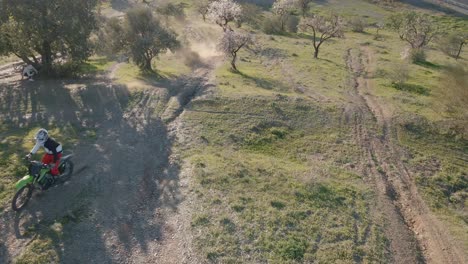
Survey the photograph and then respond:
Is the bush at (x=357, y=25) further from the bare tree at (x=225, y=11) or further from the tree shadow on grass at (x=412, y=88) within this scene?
the tree shadow on grass at (x=412, y=88)

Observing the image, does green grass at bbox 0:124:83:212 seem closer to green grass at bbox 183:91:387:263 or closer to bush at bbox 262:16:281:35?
green grass at bbox 183:91:387:263

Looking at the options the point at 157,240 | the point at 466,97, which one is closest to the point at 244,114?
the point at 157,240

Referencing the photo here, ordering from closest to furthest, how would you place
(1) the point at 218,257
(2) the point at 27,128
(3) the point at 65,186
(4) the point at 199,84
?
(1) the point at 218,257
(3) the point at 65,186
(2) the point at 27,128
(4) the point at 199,84

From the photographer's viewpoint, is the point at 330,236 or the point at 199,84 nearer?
the point at 330,236

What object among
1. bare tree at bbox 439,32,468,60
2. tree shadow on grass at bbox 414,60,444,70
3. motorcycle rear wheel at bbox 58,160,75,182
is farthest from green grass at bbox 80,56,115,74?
bare tree at bbox 439,32,468,60

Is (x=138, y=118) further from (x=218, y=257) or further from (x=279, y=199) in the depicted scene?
(x=218, y=257)

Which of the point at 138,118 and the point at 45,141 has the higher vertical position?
the point at 45,141

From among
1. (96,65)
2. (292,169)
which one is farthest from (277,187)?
(96,65)
